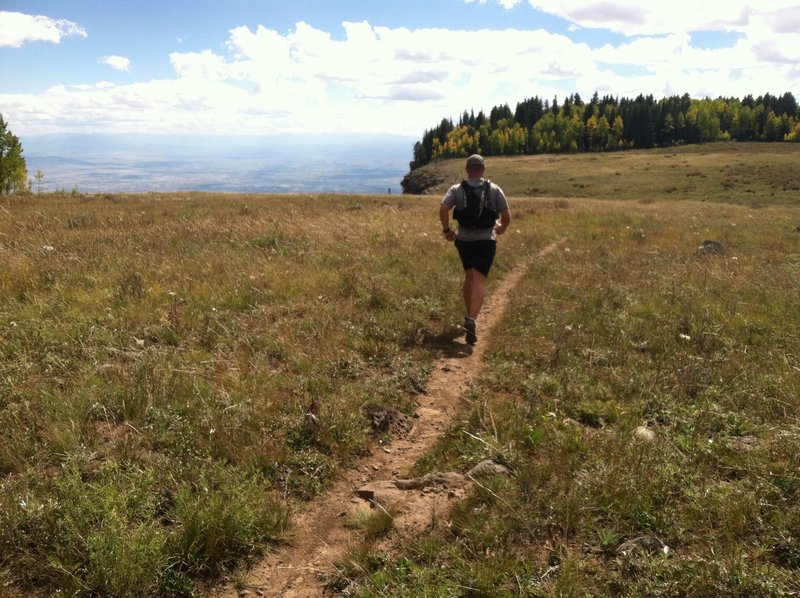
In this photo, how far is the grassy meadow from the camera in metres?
3.14

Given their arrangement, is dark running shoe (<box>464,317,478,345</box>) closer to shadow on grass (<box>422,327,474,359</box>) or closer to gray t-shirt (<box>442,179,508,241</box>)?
shadow on grass (<box>422,327,474,359</box>)

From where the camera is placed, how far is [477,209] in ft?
27.2

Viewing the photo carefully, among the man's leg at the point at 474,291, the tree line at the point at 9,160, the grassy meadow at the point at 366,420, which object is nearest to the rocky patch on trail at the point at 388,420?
the grassy meadow at the point at 366,420

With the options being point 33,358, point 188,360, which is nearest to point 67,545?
point 188,360

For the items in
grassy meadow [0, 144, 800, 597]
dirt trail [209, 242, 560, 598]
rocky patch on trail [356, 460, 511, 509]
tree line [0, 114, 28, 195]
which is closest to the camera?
grassy meadow [0, 144, 800, 597]

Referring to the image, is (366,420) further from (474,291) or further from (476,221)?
(476,221)

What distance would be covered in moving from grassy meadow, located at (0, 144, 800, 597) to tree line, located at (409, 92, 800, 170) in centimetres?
14115

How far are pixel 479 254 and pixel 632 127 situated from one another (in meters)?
150

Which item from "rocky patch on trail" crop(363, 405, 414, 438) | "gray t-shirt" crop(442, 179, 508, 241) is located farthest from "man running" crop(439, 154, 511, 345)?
"rocky patch on trail" crop(363, 405, 414, 438)

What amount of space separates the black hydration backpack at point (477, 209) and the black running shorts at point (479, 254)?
0.34m

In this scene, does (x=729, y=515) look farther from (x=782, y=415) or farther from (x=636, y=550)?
(x=782, y=415)

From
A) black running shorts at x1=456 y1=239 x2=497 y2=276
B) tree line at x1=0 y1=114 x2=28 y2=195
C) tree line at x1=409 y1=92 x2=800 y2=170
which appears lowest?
black running shorts at x1=456 y1=239 x2=497 y2=276

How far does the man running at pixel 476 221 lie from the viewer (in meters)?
8.30

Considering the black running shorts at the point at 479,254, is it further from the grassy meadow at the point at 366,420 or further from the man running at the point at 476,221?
the grassy meadow at the point at 366,420
